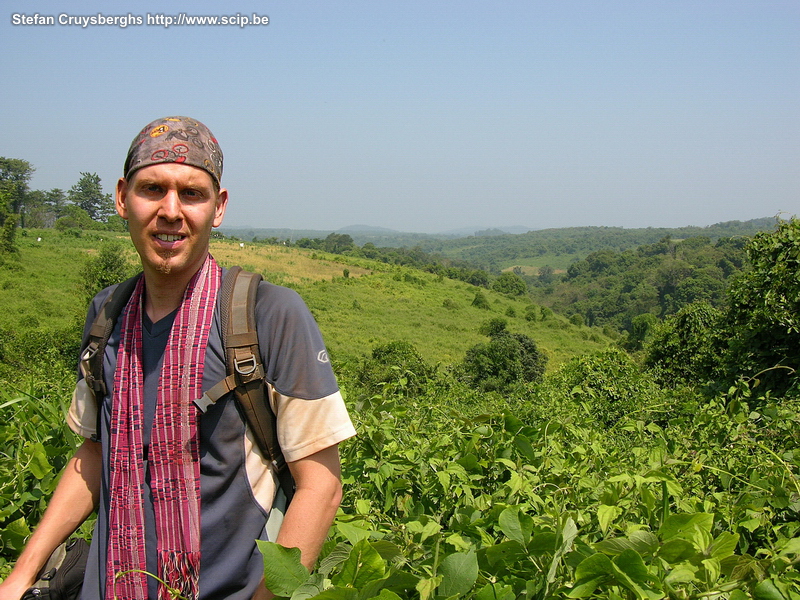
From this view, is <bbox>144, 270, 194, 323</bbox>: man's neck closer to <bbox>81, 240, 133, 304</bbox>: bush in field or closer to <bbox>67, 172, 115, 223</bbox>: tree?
<bbox>81, 240, 133, 304</bbox>: bush in field

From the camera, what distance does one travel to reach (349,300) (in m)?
49.3

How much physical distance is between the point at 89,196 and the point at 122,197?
90440 mm

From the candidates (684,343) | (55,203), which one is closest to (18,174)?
(55,203)

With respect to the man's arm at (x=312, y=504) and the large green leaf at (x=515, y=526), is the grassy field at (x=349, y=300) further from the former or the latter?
the large green leaf at (x=515, y=526)

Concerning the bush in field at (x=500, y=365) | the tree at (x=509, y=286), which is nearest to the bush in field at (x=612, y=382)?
the bush in field at (x=500, y=365)

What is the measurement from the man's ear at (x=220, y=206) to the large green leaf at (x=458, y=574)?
0.83 m

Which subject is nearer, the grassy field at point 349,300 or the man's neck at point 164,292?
the man's neck at point 164,292

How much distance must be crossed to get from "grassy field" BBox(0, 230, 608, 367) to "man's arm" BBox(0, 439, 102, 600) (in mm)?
25918

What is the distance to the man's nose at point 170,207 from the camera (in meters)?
1.15

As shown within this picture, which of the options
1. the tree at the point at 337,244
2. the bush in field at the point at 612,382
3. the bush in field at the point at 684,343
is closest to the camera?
the bush in field at the point at 612,382

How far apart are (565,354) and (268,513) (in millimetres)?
42975

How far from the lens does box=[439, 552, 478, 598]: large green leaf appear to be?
0.77m

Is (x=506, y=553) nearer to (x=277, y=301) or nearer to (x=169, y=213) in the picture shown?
(x=277, y=301)

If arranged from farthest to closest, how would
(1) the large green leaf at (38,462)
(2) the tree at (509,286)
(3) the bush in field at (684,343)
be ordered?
1. (2) the tree at (509,286)
2. (3) the bush in field at (684,343)
3. (1) the large green leaf at (38,462)
